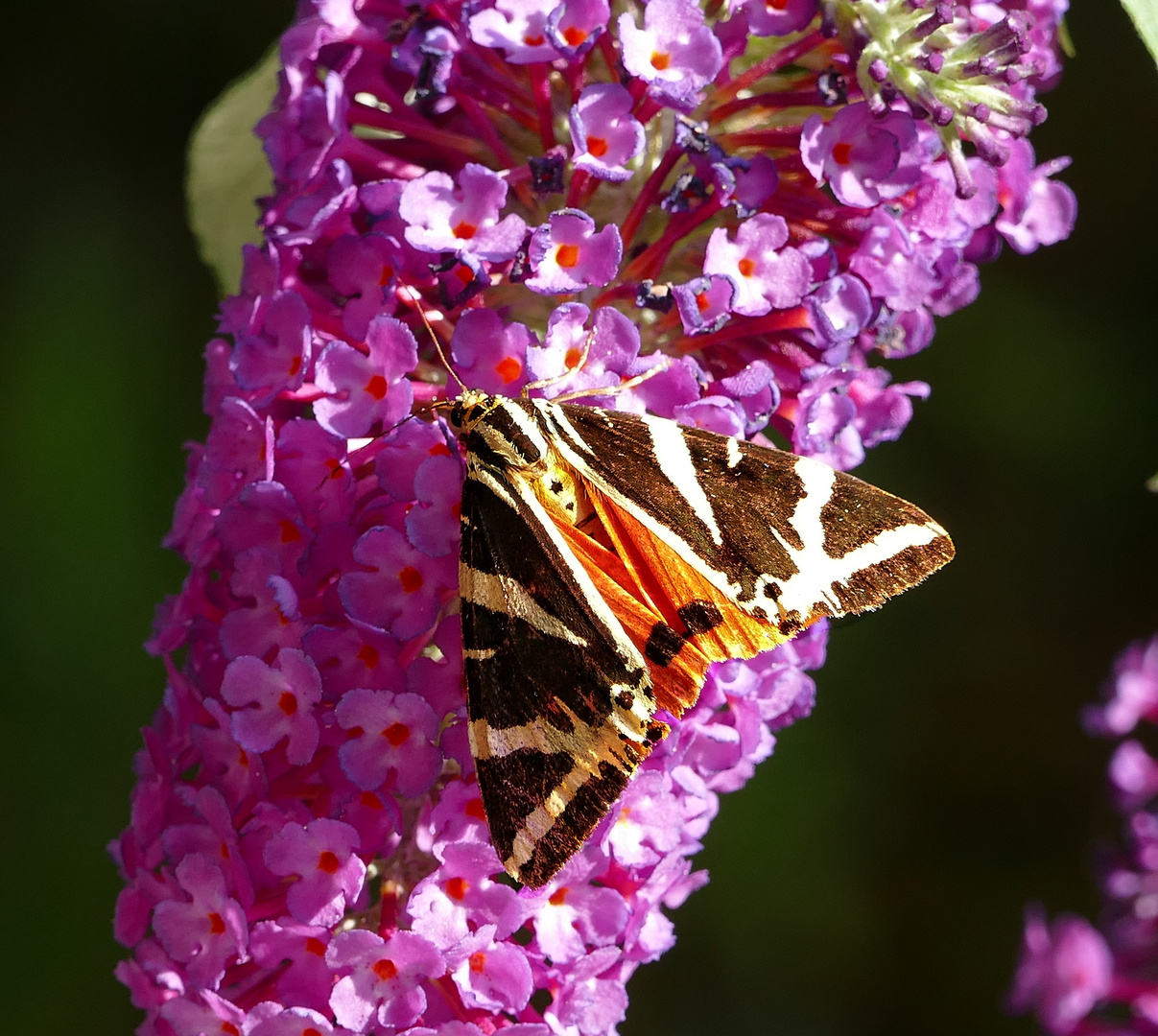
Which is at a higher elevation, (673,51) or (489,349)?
(673,51)

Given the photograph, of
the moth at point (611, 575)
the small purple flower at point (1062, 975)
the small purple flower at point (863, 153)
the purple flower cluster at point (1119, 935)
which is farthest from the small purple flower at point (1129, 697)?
the small purple flower at point (863, 153)

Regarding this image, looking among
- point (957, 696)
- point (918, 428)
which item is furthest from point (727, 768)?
point (957, 696)

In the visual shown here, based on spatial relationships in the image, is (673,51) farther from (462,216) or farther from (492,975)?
(492,975)

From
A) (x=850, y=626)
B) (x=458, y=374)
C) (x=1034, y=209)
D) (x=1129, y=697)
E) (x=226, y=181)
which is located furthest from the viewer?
(x=850, y=626)

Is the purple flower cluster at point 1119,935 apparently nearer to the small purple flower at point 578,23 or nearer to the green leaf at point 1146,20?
the green leaf at point 1146,20

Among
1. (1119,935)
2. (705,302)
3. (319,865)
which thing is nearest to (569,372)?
(705,302)

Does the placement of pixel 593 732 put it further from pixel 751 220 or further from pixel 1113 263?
pixel 1113 263

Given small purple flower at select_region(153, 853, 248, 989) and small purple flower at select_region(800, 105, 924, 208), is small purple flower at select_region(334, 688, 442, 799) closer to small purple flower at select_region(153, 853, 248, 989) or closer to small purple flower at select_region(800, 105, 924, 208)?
small purple flower at select_region(153, 853, 248, 989)

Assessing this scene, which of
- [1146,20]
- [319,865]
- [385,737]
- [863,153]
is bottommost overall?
[319,865]

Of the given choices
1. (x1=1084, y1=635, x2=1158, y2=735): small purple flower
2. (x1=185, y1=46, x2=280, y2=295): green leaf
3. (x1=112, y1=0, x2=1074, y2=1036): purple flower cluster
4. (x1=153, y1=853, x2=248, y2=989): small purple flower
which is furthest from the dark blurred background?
(x1=153, y1=853, x2=248, y2=989): small purple flower
